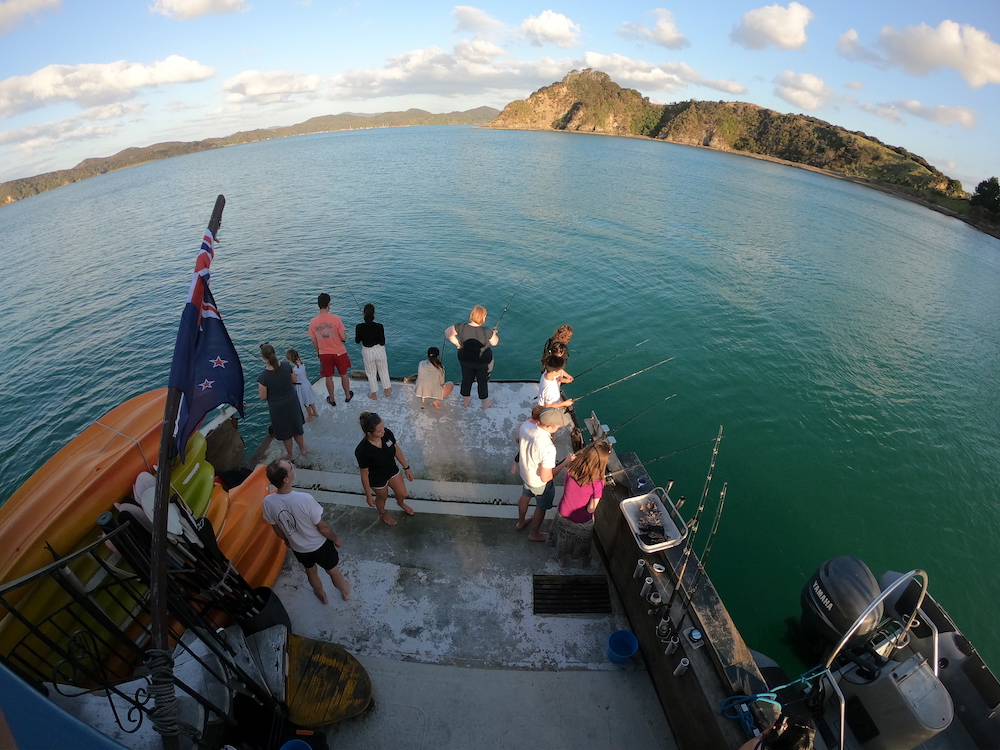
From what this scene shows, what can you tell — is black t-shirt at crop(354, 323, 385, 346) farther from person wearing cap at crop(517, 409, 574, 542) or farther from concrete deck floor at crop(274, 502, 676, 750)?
person wearing cap at crop(517, 409, 574, 542)

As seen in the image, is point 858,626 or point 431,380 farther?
point 431,380

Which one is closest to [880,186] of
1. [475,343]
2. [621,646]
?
[475,343]

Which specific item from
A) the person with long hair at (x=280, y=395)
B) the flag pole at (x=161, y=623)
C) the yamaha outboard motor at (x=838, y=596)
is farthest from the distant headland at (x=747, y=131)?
the flag pole at (x=161, y=623)

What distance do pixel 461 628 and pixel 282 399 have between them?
345 centimetres

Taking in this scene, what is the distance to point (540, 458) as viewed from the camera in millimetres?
4398

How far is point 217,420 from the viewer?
20.2 feet

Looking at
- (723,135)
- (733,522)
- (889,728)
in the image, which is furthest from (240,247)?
(723,135)

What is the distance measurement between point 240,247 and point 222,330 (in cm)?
2592

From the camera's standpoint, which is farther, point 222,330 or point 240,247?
point 240,247

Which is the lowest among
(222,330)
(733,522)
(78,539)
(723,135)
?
(733,522)

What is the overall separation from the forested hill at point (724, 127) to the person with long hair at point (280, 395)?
→ 89.1 meters

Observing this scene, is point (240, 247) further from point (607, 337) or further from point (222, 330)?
point (222, 330)

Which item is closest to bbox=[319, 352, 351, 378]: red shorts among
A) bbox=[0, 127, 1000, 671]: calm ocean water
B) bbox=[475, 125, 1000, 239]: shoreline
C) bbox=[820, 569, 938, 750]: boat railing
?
bbox=[0, 127, 1000, 671]: calm ocean water

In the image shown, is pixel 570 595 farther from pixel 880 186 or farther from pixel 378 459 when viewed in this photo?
pixel 880 186
